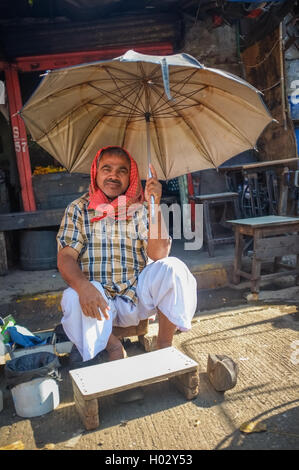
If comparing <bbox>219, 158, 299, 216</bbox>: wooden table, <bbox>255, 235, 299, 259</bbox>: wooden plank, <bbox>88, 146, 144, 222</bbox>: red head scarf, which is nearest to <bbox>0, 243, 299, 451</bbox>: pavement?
<bbox>255, 235, 299, 259</bbox>: wooden plank

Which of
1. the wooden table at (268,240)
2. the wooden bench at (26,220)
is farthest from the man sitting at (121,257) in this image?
the wooden bench at (26,220)

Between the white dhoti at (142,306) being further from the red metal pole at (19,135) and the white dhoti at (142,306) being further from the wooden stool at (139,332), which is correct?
the red metal pole at (19,135)

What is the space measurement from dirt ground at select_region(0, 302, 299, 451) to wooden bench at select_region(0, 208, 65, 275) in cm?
322

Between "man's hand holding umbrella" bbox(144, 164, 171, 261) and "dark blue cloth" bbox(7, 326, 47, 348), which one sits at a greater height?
"man's hand holding umbrella" bbox(144, 164, 171, 261)

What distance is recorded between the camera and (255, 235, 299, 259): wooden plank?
4445 millimetres

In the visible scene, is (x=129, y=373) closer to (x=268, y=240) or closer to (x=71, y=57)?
(x=268, y=240)

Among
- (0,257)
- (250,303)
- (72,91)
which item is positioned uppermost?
(72,91)

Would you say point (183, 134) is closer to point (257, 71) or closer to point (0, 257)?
point (0, 257)

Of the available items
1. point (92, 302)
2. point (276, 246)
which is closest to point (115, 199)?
point (92, 302)

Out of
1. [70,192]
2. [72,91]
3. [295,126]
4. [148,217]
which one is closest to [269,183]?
[295,126]

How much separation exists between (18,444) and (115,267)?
1.26 meters

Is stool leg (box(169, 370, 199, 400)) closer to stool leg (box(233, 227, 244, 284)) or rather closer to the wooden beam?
stool leg (box(233, 227, 244, 284))

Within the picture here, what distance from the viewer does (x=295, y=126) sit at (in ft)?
23.5

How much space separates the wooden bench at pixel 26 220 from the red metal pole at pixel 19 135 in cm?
35
